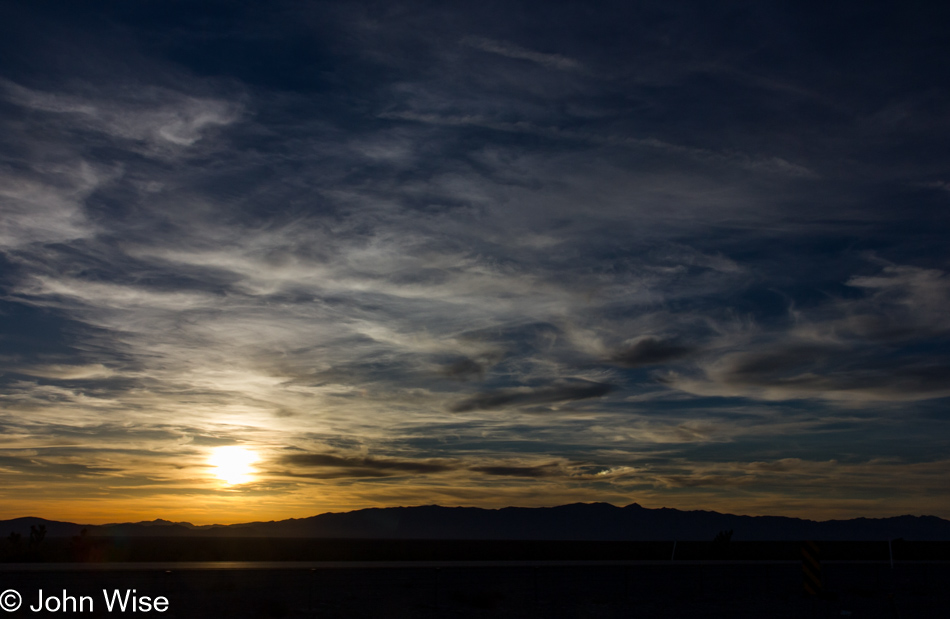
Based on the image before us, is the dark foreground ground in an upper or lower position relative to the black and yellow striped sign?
lower

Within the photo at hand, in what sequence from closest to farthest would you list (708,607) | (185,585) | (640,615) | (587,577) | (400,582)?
1. (640,615)
2. (708,607)
3. (185,585)
4. (400,582)
5. (587,577)

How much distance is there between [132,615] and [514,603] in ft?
62.7

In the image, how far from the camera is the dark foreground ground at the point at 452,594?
35447mm

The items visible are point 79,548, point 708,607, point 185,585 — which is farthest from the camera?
point 79,548

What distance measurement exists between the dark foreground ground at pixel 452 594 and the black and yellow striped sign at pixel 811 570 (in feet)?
6.56

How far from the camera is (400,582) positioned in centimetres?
5488

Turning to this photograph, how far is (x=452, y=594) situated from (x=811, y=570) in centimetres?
2032

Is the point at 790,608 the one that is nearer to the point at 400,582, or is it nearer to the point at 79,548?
the point at 400,582

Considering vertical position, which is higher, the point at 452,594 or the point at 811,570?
the point at 811,570

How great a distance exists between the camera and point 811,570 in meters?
31.9

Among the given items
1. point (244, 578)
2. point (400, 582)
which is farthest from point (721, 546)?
point (244, 578)

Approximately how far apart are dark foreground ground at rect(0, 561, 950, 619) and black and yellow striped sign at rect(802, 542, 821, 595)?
6.56ft

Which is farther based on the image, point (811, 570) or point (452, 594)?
point (452, 594)

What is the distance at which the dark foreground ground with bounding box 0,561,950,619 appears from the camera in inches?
1396
